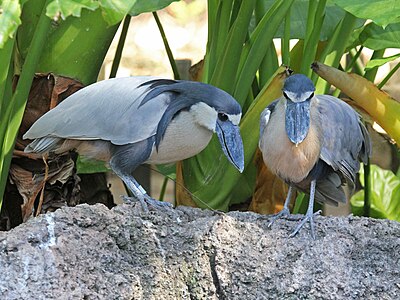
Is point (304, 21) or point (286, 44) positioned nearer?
point (286, 44)

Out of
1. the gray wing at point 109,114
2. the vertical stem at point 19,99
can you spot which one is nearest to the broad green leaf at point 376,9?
the gray wing at point 109,114

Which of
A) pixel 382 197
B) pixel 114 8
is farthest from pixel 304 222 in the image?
pixel 382 197

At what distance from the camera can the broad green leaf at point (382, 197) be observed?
3443 mm

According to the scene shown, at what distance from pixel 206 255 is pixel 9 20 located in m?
0.86

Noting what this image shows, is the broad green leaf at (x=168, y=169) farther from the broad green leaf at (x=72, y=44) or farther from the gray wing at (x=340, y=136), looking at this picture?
the gray wing at (x=340, y=136)

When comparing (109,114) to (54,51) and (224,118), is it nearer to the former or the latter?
(224,118)

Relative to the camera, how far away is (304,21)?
316 centimetres

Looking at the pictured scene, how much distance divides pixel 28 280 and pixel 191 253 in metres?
0.44

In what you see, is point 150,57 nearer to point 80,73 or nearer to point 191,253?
point 80,73

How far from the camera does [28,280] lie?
5.69ft

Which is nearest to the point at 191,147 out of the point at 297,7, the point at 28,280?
the point at 28,280

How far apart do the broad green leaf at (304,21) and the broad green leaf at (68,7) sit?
5.42ft

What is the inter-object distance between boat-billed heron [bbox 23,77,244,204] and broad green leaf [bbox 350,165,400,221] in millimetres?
1322

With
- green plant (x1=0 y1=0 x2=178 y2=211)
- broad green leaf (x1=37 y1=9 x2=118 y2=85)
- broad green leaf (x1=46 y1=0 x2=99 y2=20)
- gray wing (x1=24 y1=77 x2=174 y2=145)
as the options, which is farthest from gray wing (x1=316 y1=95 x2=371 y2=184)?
broad green leaf (x1=46 y1=0 x2=99 y2=20)
